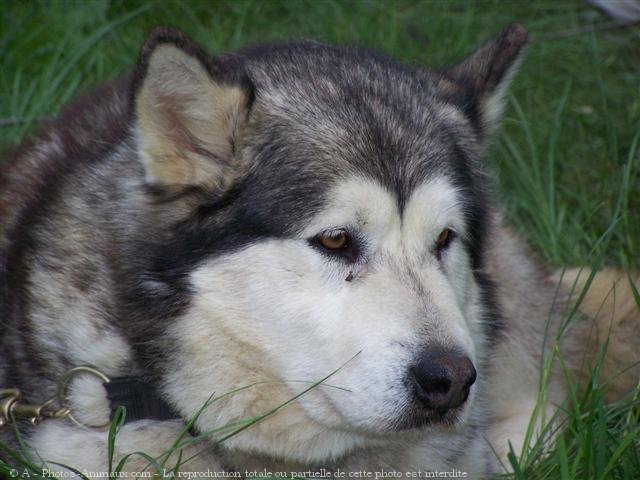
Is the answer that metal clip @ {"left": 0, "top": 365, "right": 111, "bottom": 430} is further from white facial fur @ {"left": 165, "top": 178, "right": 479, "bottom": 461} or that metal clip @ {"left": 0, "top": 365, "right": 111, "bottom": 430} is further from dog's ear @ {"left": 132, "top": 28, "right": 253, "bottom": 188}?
dog's ear @ {"left": 132, "top": 28, "right": 253, "bottom": 188}

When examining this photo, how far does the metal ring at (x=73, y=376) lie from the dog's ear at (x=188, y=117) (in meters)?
0.68

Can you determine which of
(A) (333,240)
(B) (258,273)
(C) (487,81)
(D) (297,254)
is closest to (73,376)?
(B) (258,273)

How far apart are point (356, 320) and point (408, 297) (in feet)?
0.61

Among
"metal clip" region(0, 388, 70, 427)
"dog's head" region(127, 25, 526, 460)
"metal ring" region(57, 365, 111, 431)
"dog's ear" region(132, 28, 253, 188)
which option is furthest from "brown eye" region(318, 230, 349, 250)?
"metal clip" region(0, 388, 70, 427)

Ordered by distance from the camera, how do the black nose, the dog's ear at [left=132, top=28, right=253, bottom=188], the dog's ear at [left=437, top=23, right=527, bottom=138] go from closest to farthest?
the black nose
the dog's ear at [left=132, top=28, right=253, bottom=188]
the dog's ear at [left=437, top=23, right=527, bottom=138]

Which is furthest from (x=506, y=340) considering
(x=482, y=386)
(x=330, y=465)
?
(x=330, y=465)

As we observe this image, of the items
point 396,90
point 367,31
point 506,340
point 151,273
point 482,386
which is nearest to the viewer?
point 151,273

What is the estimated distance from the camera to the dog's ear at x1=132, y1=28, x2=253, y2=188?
3.21 meters

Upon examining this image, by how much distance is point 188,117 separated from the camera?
10.9 ft

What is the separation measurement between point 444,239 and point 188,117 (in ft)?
3.30

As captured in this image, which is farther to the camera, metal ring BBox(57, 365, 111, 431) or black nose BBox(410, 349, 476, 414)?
metal ring BBox(57, 365, 111, 431)

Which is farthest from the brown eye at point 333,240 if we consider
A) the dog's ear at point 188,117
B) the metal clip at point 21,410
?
the metal clip at point 21,410

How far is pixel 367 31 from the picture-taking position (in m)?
6.79

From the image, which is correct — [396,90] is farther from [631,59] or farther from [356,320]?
[631,59]
